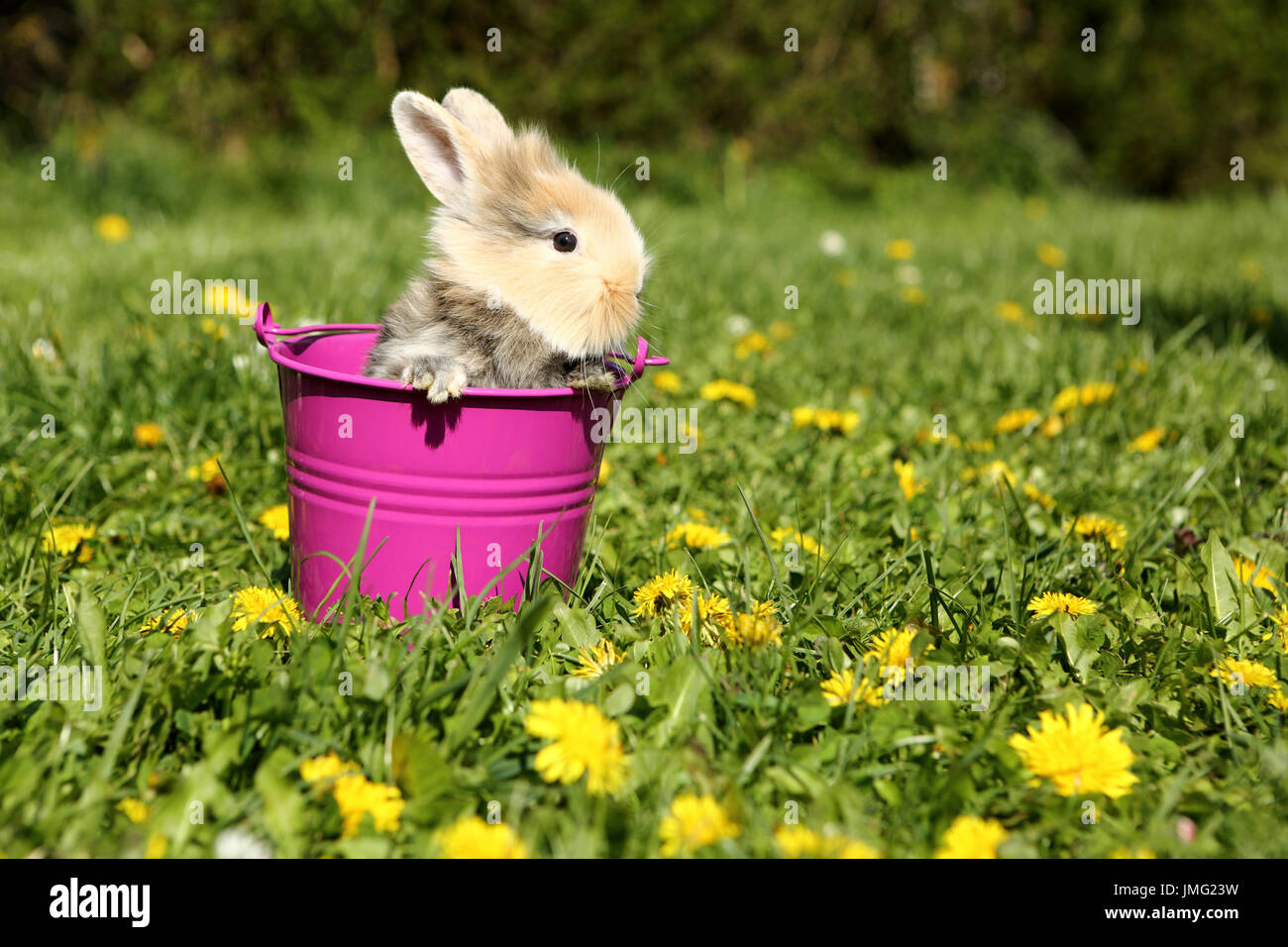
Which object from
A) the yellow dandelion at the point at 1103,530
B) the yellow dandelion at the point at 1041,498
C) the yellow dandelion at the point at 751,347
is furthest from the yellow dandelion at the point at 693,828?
the yellow dandelion at the point at 751,347

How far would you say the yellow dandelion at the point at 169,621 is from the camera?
68.1 inches

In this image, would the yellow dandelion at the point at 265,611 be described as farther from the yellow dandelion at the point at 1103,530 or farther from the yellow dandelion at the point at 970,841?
the yellow dandelion at the point at 1103,530

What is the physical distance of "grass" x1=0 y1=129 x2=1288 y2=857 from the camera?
1359 millimetres

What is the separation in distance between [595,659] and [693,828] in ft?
1.60

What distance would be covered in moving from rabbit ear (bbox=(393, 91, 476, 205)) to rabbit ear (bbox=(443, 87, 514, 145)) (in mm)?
73

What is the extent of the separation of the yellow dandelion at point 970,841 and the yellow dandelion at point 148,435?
6.73 ft

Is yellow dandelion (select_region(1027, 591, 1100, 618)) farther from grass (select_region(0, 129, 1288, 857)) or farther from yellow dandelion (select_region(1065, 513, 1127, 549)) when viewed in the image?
yellow dandelion (select_region(1065, 513, 1127, 549))

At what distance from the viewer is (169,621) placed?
178cm

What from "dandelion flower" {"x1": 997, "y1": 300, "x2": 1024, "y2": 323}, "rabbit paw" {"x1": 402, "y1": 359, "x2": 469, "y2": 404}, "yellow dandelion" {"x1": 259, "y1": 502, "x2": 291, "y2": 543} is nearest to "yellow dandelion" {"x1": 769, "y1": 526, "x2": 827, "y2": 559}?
"rabbit paw" {"x1": 402, "y1": 359, "x2": 469, "y2": 404}

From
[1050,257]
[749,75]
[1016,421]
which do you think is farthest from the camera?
[749,75]

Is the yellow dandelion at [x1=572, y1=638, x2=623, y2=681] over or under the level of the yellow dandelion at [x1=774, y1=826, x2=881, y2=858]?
over

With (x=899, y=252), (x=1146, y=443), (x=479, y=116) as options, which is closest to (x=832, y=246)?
(x=899, y=252)

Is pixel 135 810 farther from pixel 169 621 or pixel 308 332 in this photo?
pixel 308 332
